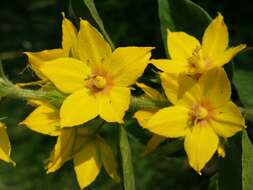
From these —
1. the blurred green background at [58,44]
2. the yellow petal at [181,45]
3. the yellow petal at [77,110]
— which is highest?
the yellow petal at [181,45]

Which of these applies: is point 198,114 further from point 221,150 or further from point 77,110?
point 77,110

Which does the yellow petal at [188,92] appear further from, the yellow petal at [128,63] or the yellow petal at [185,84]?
the yellow petal at [128,63]

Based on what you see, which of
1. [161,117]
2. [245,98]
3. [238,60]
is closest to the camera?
[161,117]

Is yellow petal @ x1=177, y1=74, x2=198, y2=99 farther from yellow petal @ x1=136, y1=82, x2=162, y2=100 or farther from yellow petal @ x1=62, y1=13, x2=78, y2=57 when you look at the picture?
yellow petal @ x1=62, y1=13, x2=78, y2=57

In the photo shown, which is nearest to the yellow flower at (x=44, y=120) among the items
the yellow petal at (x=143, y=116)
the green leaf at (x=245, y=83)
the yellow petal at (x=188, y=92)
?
the yellow petal at (x=143, y=116)

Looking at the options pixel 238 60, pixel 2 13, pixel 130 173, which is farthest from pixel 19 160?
pixel 130 173

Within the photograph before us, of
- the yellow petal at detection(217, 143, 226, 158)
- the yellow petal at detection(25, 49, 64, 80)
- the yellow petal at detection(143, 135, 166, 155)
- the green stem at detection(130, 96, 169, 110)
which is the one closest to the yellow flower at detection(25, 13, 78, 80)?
the yellow petal at detection(25, 49, 64, 80)

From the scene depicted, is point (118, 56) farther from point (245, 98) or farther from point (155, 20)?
point (155, 20)
